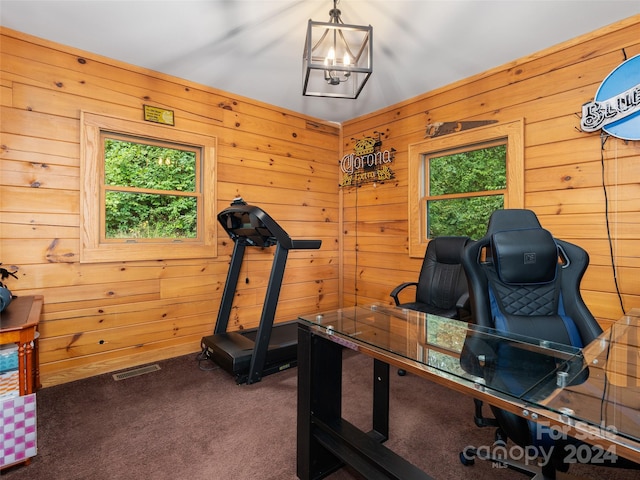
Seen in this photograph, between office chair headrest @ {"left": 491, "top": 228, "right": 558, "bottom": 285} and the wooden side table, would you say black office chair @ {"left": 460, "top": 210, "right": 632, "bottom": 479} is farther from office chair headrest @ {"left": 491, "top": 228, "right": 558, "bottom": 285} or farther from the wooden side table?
the wooden side table

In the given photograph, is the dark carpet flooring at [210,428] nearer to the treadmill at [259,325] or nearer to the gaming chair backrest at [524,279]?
the treadmill at [259,325]

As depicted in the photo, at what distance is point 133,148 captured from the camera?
305 cm

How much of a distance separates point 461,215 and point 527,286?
1.69m

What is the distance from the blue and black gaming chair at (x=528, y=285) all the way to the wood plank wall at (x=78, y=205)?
8.31 feet

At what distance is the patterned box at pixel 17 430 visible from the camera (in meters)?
1.63

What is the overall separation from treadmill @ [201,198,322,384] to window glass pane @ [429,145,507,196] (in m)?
1.52

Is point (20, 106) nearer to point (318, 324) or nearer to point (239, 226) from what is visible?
point (239, 226)

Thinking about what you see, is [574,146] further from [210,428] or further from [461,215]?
[210,428]

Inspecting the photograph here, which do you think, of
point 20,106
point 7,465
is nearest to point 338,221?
point 20,106

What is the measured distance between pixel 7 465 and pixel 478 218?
368 cm

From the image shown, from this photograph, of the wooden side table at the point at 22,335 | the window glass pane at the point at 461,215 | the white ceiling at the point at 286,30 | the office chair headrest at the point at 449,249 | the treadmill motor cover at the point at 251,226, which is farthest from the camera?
the window glass pane at the point at 461,215

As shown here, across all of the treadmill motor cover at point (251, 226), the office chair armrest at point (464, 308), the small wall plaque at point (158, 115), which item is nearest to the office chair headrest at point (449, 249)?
the office chair armrest at point (464, 308)

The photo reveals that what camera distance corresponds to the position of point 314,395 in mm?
1609

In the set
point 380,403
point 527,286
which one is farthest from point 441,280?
point 380,403
